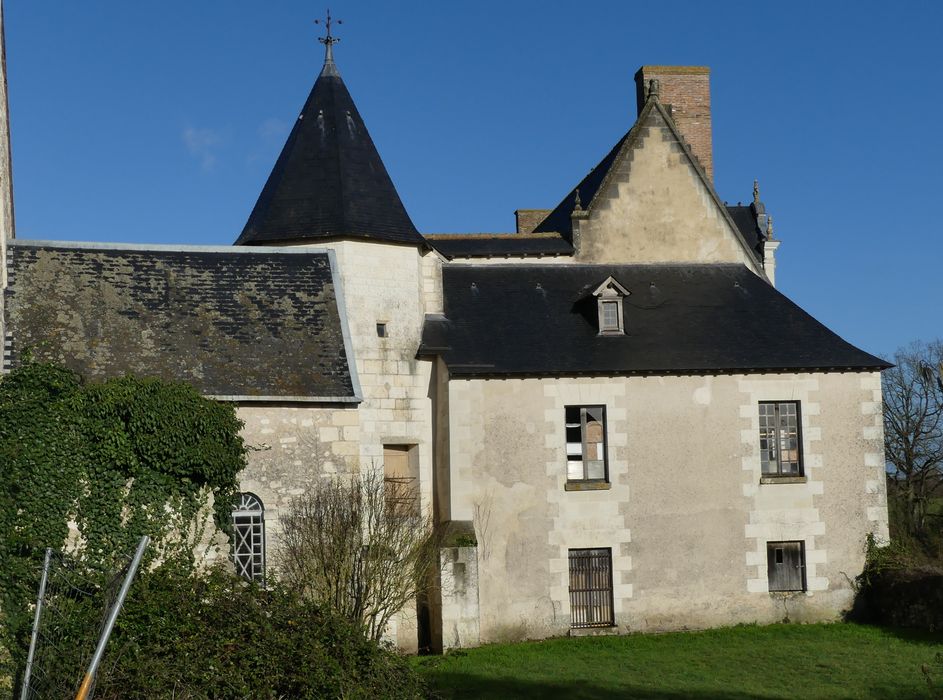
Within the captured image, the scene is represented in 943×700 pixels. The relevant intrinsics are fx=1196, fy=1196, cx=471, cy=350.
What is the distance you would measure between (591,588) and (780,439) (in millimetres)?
4224

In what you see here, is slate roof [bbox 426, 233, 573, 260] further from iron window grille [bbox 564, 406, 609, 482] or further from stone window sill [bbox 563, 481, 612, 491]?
stone window sill [bbox 563, 481, 612, 491]

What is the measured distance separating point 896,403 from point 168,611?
3205 cm

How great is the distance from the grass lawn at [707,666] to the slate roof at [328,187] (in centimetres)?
725

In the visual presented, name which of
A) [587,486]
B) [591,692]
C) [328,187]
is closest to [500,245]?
[328,187]

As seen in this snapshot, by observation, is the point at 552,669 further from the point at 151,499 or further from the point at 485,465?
the point at 151,499

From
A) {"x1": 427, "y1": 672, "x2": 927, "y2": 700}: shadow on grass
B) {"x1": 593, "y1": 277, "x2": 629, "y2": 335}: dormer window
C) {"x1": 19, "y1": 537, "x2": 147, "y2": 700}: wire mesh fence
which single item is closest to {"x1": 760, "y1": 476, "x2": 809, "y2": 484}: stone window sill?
{"x1": 593, "y1": 277, "x2": 629, "y2": 335}: dormer window

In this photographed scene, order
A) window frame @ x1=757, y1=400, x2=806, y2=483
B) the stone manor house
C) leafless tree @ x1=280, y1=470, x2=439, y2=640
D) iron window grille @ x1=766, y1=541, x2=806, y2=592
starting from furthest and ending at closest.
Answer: window frame @ x1=757, y1=400, x2=806, y2=483
iron window grille @ x1=766, y1=541, x2=806, y2=592
the stone manor house
leafless tree @ x1=280, y1=470, x2=439, y2=640

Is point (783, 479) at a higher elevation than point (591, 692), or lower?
higher

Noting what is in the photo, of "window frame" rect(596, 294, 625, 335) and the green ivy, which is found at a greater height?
"window frame" rect(596, 294, 625, 335)

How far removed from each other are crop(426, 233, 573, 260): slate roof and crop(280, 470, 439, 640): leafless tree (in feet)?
22.0

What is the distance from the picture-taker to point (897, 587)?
19.7 metres

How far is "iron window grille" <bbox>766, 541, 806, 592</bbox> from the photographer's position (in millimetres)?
20297

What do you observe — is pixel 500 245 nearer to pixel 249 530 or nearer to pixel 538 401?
pixel 538 401

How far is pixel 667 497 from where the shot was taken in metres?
20.1
